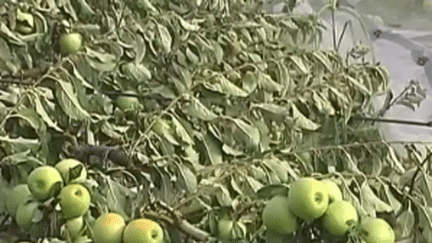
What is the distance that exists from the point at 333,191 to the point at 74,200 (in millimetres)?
255

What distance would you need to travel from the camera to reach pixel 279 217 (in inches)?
25.0

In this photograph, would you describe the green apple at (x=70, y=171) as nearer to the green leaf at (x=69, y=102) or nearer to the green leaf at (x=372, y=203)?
the green leaf at (x=69, y=102)

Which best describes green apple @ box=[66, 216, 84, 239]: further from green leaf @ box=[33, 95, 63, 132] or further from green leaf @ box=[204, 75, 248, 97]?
green leaf @ box=[204, 75, 248, 97]

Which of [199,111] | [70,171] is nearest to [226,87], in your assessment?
[199,111]

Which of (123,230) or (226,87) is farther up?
(226,87)

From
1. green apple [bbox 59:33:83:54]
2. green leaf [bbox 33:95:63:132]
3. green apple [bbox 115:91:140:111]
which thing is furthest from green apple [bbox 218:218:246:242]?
green apple [bbox 59:33:83:54]

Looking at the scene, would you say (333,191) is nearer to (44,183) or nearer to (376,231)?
(376,231)

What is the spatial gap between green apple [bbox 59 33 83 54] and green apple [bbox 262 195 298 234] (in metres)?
0.64


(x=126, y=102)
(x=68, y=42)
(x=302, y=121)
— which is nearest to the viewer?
(x=302, y=121)

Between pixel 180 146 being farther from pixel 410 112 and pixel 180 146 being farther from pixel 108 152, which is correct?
pixel 410 112

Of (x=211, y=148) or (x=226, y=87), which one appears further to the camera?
(x=226, y=87)

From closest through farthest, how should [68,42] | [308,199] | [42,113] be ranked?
[308,199]
[42,113]
[68,42]

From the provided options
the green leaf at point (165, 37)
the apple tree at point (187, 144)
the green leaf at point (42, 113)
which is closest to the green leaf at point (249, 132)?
the apple tree at point (187, 144)

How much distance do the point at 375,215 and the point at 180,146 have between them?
28 cm
